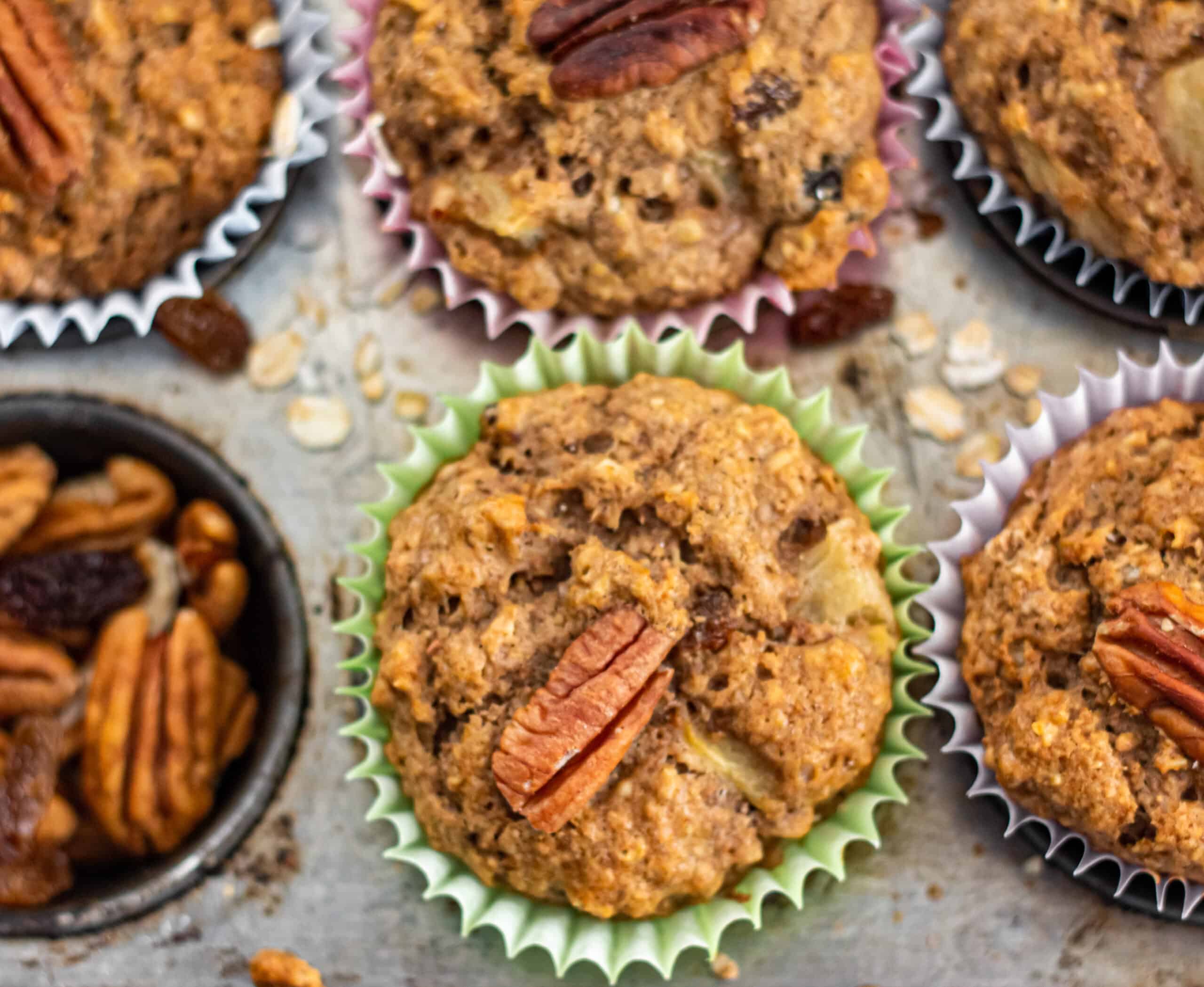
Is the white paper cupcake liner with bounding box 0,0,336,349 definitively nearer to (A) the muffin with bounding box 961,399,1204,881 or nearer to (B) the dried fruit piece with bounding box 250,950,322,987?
(B) the dried fruit piece with bounding box 250,950,322,987

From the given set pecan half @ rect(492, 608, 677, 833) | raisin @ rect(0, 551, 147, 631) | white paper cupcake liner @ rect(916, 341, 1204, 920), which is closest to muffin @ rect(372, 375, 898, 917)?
pecan half @ rect(492, 608, 677, 833)

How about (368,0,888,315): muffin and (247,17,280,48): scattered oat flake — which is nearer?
(368,0,888,315): muffin

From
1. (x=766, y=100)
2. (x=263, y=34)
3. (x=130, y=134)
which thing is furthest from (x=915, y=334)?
(x=130, y=134)

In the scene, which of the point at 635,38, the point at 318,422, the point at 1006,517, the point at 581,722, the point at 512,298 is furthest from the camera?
the point at 318,422

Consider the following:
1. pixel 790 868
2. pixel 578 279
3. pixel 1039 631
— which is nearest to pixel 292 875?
pixel 790 868

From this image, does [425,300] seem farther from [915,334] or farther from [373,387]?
[915,334]

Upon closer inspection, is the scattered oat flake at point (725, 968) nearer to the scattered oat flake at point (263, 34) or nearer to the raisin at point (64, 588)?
the raisin at point (64, 588)

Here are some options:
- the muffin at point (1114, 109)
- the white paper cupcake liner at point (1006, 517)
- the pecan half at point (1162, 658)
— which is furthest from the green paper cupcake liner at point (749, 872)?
the muffin at point (1114, 109)
